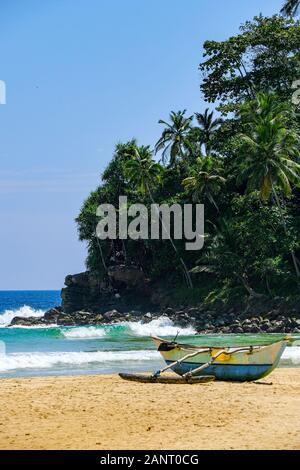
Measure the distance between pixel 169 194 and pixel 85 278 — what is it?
1227cm

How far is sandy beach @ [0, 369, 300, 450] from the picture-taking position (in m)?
11.6

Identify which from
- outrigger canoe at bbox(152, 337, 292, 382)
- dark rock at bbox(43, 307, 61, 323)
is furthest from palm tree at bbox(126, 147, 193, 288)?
outrigger canoe at bbox(152, 337, 292, 382)

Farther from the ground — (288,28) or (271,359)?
(288,28)

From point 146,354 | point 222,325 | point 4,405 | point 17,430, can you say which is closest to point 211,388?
point 4,405

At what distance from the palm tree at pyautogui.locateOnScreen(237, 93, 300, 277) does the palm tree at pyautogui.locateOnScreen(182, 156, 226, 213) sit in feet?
18.4

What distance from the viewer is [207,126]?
209ft

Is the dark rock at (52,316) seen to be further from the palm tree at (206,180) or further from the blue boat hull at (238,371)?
the blue boat hull at (238,371)

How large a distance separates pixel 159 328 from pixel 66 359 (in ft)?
72.5

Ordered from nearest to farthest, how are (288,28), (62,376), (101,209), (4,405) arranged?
(4,405) → (62,376) → (288,28) → (101,209)

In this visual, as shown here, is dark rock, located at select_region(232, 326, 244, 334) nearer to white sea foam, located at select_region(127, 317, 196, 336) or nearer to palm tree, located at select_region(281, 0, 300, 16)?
white sea foam, located at select_region(127, 317, 196, 336)

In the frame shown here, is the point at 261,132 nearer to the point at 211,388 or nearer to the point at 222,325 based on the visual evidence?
the point at 222,325

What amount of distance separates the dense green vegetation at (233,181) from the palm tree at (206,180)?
0.08 meters

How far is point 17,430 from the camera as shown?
12.9m

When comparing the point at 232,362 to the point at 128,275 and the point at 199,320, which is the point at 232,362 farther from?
the point at 128,275
